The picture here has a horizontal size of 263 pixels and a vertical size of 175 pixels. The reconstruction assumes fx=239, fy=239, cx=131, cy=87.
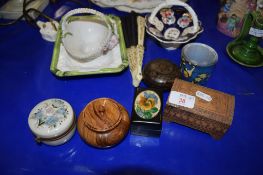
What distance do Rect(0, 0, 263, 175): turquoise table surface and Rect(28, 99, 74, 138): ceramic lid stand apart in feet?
0.30

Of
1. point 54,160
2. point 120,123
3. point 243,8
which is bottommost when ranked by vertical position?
point 54,160

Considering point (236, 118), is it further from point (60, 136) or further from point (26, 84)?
point (26, 84)

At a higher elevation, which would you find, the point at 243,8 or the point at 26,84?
the point at 243,8

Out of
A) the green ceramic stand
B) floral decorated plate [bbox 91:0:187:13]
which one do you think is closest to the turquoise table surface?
the green ceramic stand

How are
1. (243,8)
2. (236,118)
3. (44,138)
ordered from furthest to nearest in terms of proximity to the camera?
(243,8) → (236,118) → (44,138)

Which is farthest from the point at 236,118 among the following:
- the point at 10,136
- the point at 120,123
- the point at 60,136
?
the point at 10,136

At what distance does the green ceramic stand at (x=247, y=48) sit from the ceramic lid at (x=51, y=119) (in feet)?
2.12

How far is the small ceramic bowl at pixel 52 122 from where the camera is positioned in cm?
60

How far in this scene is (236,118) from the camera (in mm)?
757

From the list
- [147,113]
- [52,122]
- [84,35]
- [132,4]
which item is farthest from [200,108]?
[132,4]

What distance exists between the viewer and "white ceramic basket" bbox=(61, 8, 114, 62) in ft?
2.73

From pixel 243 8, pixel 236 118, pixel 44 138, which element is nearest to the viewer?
pixel 44 138

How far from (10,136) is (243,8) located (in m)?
0.92

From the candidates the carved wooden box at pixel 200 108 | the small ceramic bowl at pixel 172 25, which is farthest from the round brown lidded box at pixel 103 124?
the small ceramic bowl at pixel 172 25
